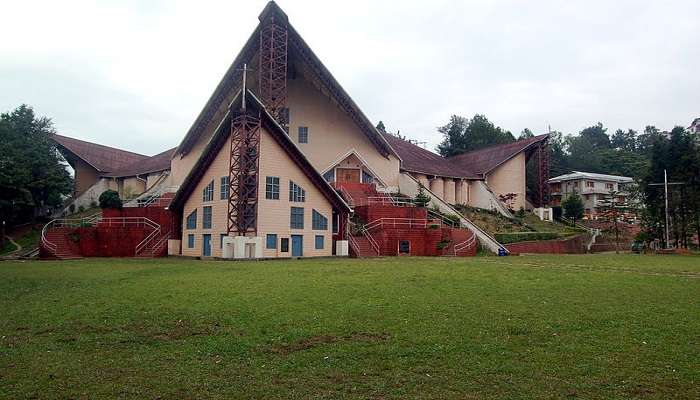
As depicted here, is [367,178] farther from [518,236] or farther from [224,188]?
[224,188]

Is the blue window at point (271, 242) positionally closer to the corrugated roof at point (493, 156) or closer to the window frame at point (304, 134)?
the window frame at point (304, 134)

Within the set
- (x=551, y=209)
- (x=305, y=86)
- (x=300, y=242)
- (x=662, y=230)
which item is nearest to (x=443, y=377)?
(x=300, y=242)

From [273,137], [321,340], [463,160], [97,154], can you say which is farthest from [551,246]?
[97,154]

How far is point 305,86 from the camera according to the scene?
1800 inches

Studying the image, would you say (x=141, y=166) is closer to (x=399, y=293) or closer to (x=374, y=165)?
(x=374, y=165)

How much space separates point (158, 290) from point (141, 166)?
48.6m

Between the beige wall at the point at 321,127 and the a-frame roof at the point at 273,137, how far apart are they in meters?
9.73

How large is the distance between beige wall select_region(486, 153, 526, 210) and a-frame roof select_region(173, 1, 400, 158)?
20689 millimetres

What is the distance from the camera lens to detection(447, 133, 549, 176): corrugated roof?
207ft

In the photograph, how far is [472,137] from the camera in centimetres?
8675

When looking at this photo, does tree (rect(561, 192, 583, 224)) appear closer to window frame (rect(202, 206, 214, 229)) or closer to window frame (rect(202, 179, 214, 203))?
window frame (rect(202, 179, 214, 203))

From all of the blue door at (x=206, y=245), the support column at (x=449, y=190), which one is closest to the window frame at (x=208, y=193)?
the blue door at (x=206, y=245)

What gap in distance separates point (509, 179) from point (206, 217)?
40717 millimetres

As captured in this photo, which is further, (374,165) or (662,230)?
(374,165)
